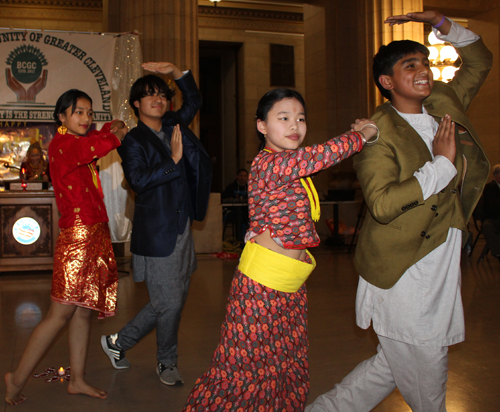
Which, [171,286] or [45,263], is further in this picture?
[45,263]

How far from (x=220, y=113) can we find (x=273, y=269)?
56.8 feet

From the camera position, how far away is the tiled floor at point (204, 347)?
272 centimetres

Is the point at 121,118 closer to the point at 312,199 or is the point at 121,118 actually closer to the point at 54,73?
the point at 54,73

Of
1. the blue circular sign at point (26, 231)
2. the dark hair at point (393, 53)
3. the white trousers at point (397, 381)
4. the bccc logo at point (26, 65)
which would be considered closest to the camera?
the white trousers at point (397, 381)

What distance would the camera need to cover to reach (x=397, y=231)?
1.92m

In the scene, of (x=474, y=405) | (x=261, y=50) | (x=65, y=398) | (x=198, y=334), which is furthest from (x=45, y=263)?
(x=261, y=50)

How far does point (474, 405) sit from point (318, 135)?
9.10 metres

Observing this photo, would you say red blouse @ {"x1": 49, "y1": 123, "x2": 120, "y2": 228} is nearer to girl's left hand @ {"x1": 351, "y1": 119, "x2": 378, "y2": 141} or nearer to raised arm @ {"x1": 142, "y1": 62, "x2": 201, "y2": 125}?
raised arm @ {"x1": 142, "y1": 62, "x2": 201, "y2": 125}

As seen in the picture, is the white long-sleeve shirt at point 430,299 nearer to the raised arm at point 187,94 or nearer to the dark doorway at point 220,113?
the raised arm at point 187,94

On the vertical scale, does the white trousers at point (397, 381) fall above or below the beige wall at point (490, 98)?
below

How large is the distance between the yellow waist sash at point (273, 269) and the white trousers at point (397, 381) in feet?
1.48

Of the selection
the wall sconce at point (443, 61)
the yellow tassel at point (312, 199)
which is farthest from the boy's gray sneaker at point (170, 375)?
the wall sconce at point (443, 61)

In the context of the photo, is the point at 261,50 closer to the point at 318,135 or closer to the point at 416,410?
the point at 318,135

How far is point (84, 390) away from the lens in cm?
279
